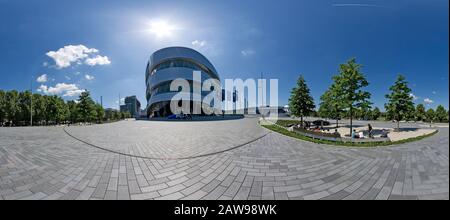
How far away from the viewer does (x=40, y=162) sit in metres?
5.52

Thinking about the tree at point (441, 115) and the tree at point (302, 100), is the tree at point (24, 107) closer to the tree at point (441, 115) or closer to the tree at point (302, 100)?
the tree at point (302, 100)

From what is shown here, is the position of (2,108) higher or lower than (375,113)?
higher

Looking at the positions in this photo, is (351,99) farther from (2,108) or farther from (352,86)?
(2,108)

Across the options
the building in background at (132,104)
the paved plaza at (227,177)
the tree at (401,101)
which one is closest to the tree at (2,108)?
the paved plaza at (227,177)

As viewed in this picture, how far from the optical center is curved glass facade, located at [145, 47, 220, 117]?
152 feet

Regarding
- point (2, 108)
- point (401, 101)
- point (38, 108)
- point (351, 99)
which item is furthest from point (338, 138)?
point (2, 108)

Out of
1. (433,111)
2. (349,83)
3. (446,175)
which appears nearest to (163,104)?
(349,83)

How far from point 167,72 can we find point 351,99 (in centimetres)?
4308

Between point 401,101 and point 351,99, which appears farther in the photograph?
point 401,101

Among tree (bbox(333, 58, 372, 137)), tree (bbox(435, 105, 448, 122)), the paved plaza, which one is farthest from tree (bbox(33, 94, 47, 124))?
tree (bbox(435, 105, 448, 122))

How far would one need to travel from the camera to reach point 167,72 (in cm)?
4725

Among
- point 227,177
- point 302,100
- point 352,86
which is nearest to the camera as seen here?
point 227,177

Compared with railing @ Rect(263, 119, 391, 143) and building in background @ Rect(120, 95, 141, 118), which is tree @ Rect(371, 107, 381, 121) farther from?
building in background @ Rect(120, 95, 141, 118)
